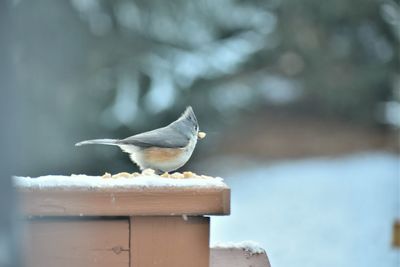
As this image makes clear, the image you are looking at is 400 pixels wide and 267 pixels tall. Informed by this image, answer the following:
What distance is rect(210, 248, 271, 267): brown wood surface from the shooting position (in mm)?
1435

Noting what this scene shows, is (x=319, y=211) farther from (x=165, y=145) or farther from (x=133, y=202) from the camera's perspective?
(x=133, y=202)

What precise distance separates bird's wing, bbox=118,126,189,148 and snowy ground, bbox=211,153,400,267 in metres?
3.33

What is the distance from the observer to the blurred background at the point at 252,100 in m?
6.09

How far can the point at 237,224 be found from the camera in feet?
22.9

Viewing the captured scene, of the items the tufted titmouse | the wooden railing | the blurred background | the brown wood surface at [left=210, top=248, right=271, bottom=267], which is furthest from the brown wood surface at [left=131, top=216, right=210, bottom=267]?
the blurred background

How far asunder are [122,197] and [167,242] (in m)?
0.10

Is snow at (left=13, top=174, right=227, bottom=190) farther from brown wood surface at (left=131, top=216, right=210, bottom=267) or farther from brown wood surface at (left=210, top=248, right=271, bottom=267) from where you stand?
brown wood surface at (left=210, top=248, right=271, bottom=267)

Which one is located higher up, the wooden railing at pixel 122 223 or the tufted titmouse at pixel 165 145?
the tufted titmouse at pixel 165 145

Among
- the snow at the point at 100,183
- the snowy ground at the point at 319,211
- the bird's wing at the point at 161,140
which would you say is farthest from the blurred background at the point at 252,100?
the snow at the point at 100,183

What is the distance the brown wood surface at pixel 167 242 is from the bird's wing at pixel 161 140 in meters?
1.20

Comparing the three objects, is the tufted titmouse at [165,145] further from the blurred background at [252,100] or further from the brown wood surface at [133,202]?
the blurred background at [252,100]

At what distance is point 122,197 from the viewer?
118cm

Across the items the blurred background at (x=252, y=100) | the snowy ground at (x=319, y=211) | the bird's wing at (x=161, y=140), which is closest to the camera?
the bird's wing at (x=161, y=140)

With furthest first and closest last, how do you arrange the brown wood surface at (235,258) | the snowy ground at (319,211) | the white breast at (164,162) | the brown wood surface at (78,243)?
1. the snowy ground at (319,211)
2. the white breast at (164,162)
3. the brown wood surface at (235,258)
4. the brown wood surface at (78,243)
